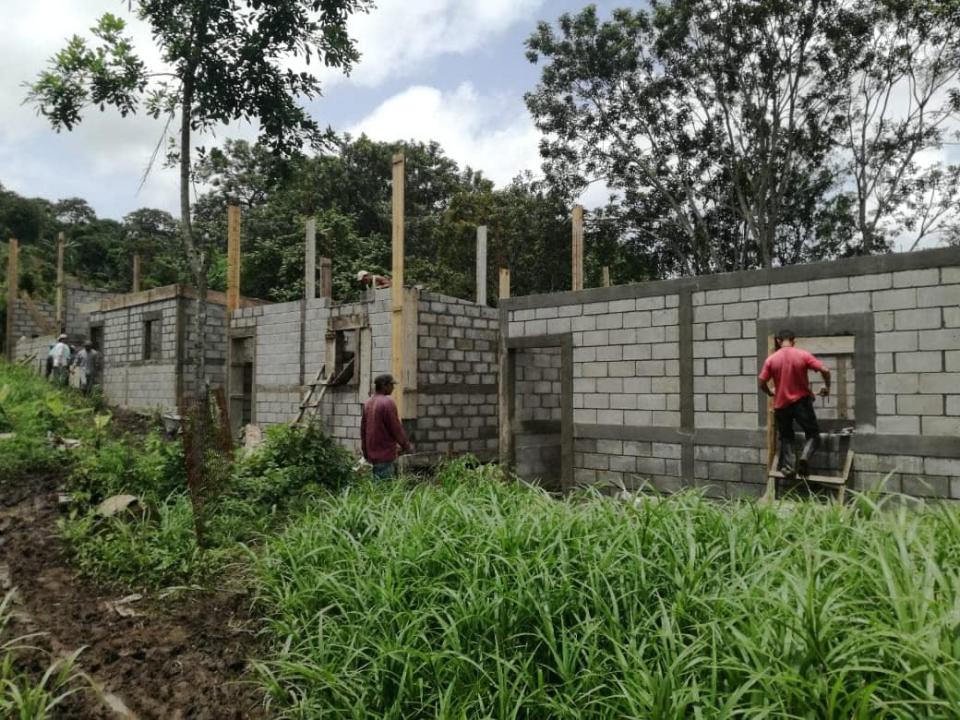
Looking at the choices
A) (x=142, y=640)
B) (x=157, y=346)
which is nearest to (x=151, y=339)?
Answer: (x=157, y=346)

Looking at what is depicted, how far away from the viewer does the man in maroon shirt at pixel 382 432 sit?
7297mm

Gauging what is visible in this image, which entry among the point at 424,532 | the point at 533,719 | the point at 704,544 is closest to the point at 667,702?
the point at 533,719

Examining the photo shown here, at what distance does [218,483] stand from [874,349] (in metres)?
6.22

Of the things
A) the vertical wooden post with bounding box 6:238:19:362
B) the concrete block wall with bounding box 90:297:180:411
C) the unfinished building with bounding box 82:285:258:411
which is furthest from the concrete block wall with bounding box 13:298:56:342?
the unfinished building with bounding box 82:285:258:411

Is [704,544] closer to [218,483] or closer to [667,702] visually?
[667,702]

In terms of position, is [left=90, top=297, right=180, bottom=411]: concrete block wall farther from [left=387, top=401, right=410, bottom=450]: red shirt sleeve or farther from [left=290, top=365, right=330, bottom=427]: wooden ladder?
[left=387, top=401, right=410, bottom=450]: red shirt sleeve

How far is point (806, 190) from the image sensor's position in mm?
19750

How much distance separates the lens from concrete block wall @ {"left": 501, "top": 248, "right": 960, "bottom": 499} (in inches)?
252

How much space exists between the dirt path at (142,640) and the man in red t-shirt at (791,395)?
5144 mm

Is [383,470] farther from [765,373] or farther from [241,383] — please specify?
[241,383]

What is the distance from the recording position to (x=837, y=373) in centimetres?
1132

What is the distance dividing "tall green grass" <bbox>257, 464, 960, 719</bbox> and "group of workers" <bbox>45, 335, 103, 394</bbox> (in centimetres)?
1347

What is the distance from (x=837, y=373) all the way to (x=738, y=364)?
188 inches

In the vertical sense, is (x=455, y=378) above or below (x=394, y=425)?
above
